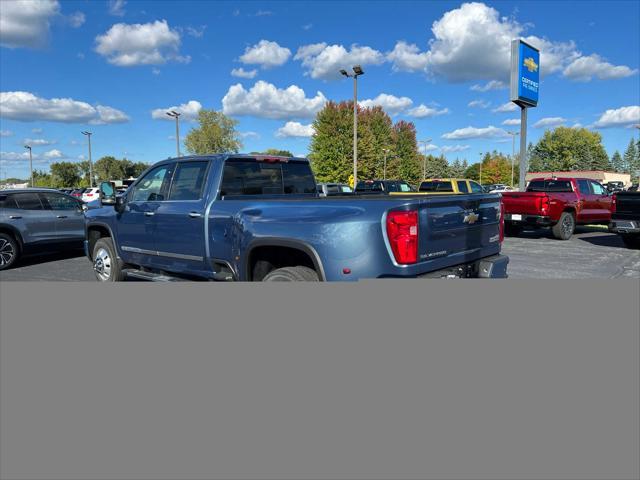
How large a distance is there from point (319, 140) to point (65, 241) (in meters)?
51.7

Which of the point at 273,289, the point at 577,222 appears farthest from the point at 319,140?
the point at 273,289

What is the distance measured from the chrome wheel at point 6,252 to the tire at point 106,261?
371 cm

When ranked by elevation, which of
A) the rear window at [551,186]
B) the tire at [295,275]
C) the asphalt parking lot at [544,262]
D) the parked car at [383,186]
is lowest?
the asphalt parking lot at [544,262]

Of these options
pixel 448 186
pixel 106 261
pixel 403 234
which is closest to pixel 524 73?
pixel 448 186

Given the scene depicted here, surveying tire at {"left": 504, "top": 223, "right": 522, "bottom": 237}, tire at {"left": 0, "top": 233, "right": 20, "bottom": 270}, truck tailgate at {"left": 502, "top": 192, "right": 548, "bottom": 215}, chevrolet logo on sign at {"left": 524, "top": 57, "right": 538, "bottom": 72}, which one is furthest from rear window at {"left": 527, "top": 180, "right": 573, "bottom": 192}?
tire at {"left": 0, "top": 233, "right": 20, "bottom": 270}

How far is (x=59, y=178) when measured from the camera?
95812 mm

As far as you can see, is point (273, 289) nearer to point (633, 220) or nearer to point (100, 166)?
point (633, 220)

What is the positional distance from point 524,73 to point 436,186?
5.57 m

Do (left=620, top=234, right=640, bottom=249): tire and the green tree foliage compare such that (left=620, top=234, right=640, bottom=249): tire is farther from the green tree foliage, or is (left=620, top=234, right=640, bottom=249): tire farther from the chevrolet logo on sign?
the green tree foliage

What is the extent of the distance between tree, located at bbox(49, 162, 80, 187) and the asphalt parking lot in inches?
3783

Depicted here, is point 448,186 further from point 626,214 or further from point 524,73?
point 626,214

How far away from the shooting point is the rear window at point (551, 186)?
15.1m

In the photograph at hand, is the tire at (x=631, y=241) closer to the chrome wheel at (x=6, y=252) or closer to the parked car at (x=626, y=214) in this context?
the parked car at (x=626, y=214)

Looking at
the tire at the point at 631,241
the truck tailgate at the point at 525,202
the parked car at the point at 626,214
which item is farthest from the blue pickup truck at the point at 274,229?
the truck tailgate at the point at 525,202
